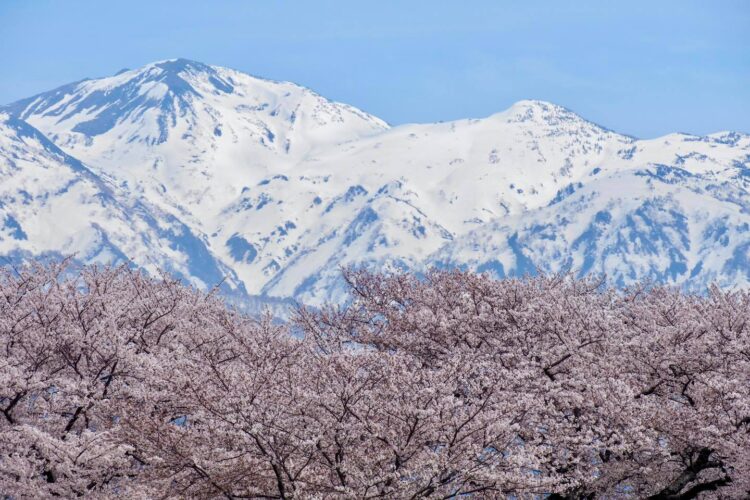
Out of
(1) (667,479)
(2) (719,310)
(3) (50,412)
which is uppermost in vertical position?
(2) (719,310)

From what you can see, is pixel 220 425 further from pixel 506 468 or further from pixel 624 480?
pixel 624 480

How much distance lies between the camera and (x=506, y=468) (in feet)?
77.3

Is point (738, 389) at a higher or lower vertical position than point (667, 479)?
higher

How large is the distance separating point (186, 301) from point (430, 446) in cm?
1822

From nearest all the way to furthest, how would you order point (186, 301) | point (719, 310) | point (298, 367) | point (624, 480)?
point (298, 367) → point (624, 480) → point (719, 310) → point (186, 301)

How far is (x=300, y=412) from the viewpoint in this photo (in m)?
23.2

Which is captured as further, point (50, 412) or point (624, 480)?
point (624, 480)

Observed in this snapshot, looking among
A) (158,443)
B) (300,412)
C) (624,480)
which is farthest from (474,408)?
(624,480)

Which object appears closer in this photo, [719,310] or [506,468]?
[506,468]

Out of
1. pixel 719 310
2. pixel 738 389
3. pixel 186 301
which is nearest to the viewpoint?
pixel 738 389

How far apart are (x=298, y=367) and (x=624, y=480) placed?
1048 cm

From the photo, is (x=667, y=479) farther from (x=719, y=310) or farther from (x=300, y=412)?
(x=300, y=412)

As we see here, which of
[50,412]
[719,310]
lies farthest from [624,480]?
[50,412]

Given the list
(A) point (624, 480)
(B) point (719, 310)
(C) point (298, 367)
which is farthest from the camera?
(B) point (719, 310)
